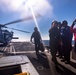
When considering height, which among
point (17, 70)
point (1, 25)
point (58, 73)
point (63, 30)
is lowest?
point (58, 73)

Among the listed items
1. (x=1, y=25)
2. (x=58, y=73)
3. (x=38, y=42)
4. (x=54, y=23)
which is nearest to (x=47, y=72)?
(x=58, y=73)

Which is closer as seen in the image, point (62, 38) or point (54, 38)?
point (54, 38)

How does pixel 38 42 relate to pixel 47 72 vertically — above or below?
above

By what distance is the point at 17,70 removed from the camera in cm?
322

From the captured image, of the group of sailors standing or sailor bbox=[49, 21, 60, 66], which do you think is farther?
sailor bbox=[49, 21, 60, 66]

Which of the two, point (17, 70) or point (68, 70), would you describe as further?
point (68, 70)

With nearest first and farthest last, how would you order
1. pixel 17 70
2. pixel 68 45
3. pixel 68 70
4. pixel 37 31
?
pixel 17 70, pixel 68 70, pixel 68 45, pixel 37 31

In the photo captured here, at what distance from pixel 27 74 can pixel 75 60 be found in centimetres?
701

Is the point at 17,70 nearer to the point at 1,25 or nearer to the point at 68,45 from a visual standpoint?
the point at 68,45

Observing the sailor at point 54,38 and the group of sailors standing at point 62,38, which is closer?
the group of sailors standing at point 62,38

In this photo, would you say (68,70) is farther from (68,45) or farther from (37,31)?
(37,31)

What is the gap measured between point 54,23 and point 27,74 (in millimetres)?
6729

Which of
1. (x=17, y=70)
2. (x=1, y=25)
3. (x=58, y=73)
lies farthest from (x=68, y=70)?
(x=1, y=25)

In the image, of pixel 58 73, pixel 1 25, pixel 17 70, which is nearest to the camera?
pixel 17 70
